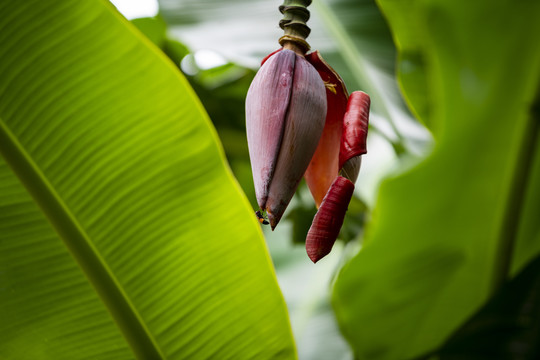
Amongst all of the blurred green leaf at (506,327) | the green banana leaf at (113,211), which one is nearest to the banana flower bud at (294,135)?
the green banana leaf at (113,211)

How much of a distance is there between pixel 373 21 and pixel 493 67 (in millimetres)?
204

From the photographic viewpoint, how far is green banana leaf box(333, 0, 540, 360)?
614 mm

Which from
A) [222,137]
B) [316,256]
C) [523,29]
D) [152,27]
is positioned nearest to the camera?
[316,256]

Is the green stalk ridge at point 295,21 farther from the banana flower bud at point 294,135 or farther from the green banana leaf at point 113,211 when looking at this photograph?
the green banana leaf at point 113,211

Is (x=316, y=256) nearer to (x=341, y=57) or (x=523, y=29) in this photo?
(x=523, y=29)

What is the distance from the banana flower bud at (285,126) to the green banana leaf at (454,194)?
39cm

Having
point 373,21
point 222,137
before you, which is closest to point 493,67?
point 373,21

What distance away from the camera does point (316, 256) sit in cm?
22

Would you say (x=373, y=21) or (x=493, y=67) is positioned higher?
(x=373, y=21)

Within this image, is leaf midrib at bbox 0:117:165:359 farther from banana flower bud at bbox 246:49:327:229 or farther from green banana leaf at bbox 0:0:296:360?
banana flower bud at bbox 246:49:327:229

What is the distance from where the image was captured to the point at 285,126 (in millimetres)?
229

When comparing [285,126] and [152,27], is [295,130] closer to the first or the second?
[285,126]

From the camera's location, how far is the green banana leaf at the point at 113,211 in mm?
396

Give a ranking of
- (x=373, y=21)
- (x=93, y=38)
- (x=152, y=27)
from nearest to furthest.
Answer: (x=93, y=38) < (x=373, y=21) < (x=152, y=27)
